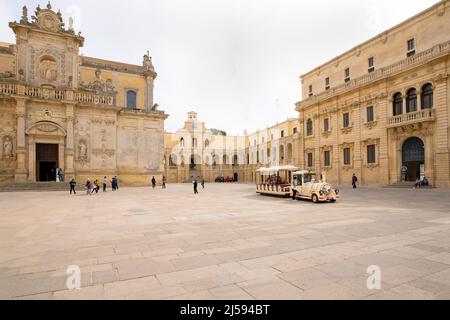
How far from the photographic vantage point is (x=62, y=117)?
29109mm

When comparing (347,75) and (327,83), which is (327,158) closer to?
(327,83)

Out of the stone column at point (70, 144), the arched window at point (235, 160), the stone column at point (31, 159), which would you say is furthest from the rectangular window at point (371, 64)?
the arched window at point (235, 160)

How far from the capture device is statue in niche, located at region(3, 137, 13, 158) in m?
26.5

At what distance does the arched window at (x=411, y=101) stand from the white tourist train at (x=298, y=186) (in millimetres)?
14058

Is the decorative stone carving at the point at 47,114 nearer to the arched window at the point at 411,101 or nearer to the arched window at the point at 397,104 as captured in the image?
the arched window at the point at 397,104

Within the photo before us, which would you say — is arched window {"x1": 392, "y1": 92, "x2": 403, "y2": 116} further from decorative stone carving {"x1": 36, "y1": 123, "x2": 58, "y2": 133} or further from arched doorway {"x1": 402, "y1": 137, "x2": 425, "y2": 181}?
decorative stone carving {"x1": 36, "y1": 123, "x2": 58, "y2": 133}

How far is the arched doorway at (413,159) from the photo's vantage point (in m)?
24.2

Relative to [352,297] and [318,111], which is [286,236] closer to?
[352,297]

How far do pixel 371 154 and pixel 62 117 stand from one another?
3482 cm

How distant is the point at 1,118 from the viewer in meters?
26.7

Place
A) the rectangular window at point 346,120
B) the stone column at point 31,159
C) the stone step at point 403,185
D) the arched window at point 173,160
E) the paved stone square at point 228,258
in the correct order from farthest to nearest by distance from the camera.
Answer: the arched window at point 173,160
the rectangular window at point 346,120
the stone column at point 31,159
the stone step at point 403,185
the paved stone square at point 228,258

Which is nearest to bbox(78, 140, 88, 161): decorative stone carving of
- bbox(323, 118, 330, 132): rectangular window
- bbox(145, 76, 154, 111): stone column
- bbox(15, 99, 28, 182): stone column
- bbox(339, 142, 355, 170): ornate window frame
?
bbox(15, 99, 28, 182): stone column

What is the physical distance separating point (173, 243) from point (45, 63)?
117ft
